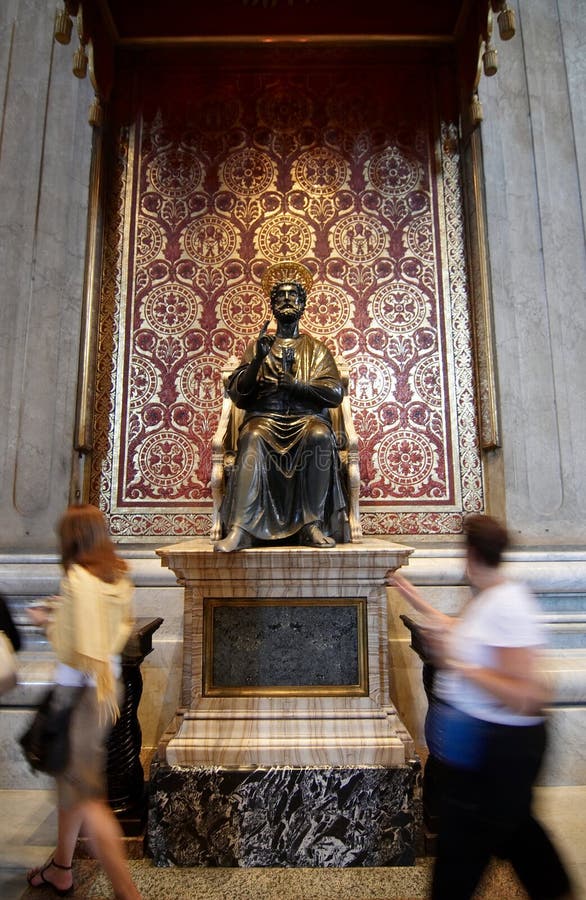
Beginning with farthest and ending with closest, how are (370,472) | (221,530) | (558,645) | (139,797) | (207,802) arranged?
(370,472) < (558,645) < (221,530) < (139,797) < (207,802)

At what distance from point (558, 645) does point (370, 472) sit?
63.2 inches

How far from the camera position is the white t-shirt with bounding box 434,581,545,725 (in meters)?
A: 1.50

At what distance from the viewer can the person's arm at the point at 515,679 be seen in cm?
145

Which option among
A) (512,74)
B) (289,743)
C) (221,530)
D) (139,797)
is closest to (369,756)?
(289,743)

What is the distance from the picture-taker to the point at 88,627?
1838 mm

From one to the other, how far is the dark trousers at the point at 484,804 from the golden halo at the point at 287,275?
9.62 feet

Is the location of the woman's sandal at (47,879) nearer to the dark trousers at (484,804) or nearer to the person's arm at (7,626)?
the person's arm at (7,626)

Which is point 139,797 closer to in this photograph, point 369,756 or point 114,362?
point 369,756

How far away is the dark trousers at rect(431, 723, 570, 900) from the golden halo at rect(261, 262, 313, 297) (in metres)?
2.93

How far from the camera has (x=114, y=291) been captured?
441 centimetres

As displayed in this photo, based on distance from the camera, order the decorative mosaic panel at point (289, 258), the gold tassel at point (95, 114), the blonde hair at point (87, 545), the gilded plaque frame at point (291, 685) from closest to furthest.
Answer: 1. the blonde hair at point (87, 545)
2. the gilded plaque frame at point (291, 685)
3. the decorative mosaic panel at point (289, 258)
4. the gold tassel at point (95, 114)

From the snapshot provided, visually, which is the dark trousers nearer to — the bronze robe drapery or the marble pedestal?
the marble pedestal

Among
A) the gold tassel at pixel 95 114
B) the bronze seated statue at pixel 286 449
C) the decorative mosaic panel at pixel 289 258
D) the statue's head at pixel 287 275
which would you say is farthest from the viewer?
the gold tassel at pixel 95 114

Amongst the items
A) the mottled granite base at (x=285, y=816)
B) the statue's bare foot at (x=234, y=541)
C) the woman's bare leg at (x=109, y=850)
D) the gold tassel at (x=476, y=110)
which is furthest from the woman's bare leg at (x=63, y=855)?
the gold tassel at (x=476, y=110)
